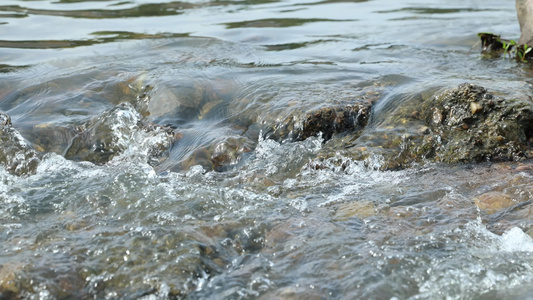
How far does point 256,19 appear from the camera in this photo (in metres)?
10.4

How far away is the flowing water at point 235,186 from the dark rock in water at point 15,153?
0.06 metres

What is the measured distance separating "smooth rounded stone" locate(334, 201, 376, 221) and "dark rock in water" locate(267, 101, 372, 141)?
4.20 feet

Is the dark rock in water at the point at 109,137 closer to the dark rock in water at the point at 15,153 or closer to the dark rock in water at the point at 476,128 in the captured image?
the dark rock in water at the point at 15,153

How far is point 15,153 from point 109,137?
78 cm

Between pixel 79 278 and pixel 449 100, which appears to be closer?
pixel 79 278

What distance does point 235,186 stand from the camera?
4172 millimetres

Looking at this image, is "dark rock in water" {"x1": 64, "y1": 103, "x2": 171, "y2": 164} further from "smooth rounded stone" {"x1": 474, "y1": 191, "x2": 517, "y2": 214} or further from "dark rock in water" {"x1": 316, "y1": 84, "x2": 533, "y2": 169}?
"smooth rounded stone" {"x1": 474, "y1": 191, "x2": 517, "y2": 214}

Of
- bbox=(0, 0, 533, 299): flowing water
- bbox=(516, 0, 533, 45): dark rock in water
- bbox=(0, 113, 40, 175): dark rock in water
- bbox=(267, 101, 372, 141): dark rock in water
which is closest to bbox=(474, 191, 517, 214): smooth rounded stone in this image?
bbox=(0, 0, 533, 299): flowing water

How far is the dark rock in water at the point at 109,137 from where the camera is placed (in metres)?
5.03

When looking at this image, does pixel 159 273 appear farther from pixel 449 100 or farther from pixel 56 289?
pixel 449 100

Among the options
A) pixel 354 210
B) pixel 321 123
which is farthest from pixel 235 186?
pixel 321 123

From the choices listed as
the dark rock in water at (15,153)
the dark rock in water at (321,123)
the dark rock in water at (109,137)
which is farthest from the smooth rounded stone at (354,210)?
the dark rock in water at (15,153)

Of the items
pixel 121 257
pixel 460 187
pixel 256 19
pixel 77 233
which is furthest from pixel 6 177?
pixel 256 19

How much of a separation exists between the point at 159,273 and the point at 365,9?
371 inches
